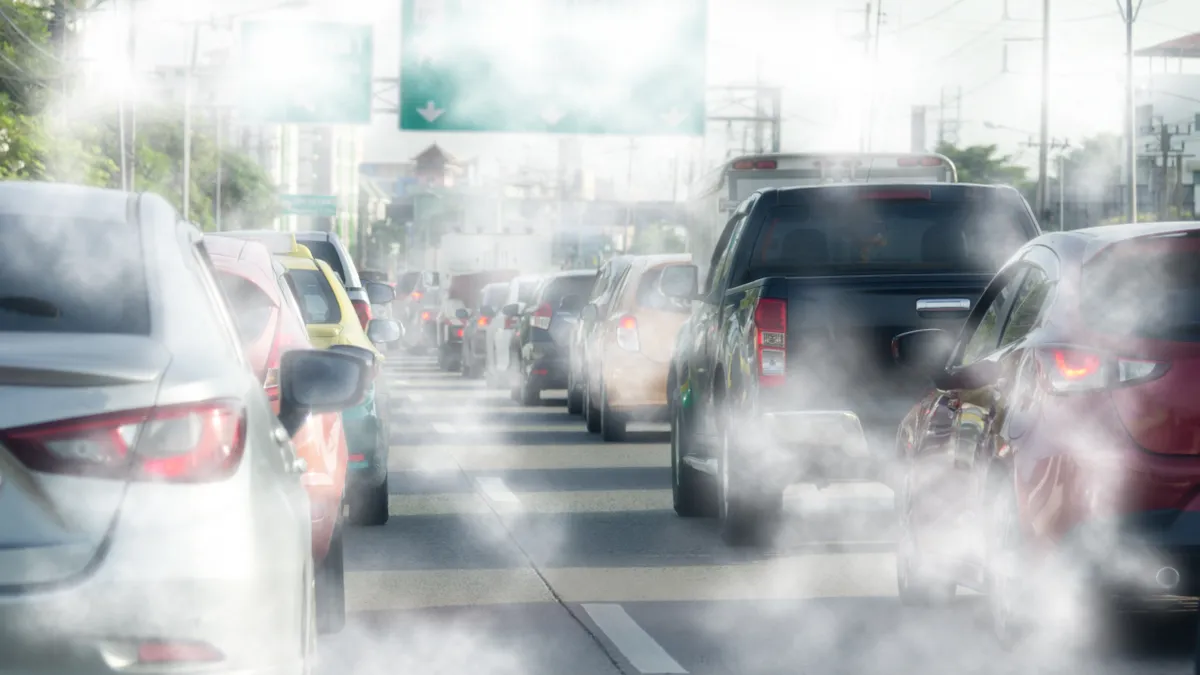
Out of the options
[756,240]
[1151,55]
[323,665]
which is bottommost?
[323,665]

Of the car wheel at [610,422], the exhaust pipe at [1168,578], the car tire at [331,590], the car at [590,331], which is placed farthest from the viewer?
the car at [590,331]

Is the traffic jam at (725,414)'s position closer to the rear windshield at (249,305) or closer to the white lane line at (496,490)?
the rear windshield at (249,305)

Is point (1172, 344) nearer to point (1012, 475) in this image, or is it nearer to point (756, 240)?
point (1012, 475)

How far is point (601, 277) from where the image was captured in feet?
71.5

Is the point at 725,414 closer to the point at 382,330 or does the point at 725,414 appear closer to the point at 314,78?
the point at 382,330

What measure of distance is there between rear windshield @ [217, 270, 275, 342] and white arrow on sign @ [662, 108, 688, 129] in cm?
2984

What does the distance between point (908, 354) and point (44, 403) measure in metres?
5.06

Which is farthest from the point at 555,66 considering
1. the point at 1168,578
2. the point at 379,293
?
the point at 1168,578

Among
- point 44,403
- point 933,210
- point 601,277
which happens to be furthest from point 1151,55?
point 44,403

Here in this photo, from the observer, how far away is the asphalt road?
7652 mm

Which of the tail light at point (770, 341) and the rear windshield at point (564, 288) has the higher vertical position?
the rear windshield at point (564, 288)

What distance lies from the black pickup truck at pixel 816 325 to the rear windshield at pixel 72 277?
18.7 ft

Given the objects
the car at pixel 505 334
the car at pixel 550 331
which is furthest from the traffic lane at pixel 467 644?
the car at pixel 505 334

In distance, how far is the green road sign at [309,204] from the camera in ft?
349
